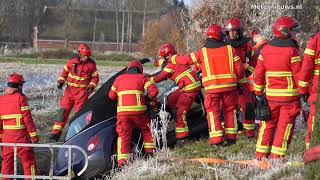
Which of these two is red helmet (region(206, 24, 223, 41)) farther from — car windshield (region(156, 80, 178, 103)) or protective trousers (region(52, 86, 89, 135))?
protective trousers (region(52, 86, 89, 135))

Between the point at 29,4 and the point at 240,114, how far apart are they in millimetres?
71920

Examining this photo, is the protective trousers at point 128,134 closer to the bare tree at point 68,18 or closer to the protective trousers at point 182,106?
the protective trousers at point 182,106

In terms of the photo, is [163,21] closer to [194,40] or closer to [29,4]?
[29,4]

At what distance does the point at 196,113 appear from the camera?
8.14m

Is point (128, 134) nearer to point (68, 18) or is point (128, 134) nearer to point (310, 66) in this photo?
point (310, 66)

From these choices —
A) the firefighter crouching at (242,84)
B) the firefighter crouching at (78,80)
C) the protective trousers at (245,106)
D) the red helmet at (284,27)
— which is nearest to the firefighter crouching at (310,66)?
the red helmet at (284,27)

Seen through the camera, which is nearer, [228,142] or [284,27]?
[284,27]

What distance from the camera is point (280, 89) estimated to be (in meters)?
6.30

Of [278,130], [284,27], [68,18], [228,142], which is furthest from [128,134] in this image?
[68,18]

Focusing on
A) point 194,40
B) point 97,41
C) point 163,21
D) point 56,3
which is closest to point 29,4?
point 56,3

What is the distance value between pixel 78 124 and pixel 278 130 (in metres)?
2.91

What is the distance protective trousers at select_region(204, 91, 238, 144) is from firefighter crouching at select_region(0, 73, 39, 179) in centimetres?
241

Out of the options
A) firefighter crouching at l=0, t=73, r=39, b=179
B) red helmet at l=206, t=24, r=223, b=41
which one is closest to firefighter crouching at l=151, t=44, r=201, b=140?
red helmet at l=206, t=24, r=223, b=41

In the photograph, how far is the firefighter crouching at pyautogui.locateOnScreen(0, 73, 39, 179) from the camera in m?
7.10
